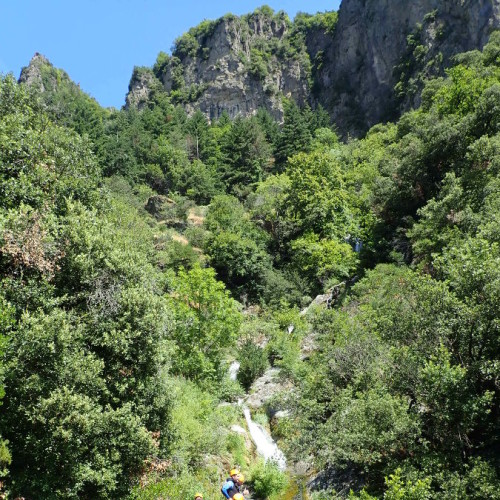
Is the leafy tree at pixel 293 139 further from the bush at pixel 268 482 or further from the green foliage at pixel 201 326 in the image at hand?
the bush at pixel 268 482

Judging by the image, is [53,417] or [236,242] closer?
[53,417]

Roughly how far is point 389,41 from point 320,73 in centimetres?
2384

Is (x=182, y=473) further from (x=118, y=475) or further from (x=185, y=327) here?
(x=185, y=327)

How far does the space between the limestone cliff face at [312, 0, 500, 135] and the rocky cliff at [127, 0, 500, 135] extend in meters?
0.17

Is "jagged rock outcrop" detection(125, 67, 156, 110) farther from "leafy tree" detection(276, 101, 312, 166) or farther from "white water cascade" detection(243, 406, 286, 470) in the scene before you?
"white water cascade" detection(243, 406, 286, 470)

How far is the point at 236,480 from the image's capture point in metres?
11.8

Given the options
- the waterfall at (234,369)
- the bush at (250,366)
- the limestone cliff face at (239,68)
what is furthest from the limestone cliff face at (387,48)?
the waterfall at (234,369)

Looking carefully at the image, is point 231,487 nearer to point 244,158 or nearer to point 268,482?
point 268,482

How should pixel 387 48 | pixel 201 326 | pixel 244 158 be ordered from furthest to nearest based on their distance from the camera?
pixel 387 48 < pixel 244 158 < pixel 201 326

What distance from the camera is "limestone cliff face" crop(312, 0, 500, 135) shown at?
64.2 m

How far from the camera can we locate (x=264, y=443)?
20219 mm

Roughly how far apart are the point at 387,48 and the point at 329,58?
22.1 metres

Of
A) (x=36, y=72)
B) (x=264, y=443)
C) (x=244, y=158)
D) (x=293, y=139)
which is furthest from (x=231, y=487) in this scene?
(x=36, y=72)

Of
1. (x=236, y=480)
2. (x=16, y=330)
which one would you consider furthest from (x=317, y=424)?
(x=16, y=330)
